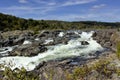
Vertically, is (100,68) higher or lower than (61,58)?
higher

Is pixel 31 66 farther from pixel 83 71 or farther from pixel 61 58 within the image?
pixel 83 71

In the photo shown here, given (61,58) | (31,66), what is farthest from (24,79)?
(61,58)

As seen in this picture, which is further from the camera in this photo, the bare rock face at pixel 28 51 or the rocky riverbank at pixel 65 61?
the bare rock face at pixel 28 51

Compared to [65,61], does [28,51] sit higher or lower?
lower

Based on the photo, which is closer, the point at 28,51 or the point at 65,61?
the point at 65,61

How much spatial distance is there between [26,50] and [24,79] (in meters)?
22.8

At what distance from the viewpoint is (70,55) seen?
28047 mm

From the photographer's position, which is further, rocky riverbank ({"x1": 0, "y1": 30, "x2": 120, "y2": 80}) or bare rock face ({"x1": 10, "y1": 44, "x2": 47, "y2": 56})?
bare rock face ({"x1": 10, "y1": 44, "x2": 47, "y2": 56})

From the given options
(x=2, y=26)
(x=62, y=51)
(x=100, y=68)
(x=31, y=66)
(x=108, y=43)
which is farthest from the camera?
(x=2, y=26)

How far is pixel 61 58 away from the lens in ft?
85.9

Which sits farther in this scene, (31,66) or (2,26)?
(2,26)

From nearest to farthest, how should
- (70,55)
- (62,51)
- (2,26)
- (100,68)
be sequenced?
(100,68) < (70,55) < (62,51) < (2,26)

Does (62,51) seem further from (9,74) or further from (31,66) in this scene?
(9,74)

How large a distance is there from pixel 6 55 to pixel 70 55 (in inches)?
307
